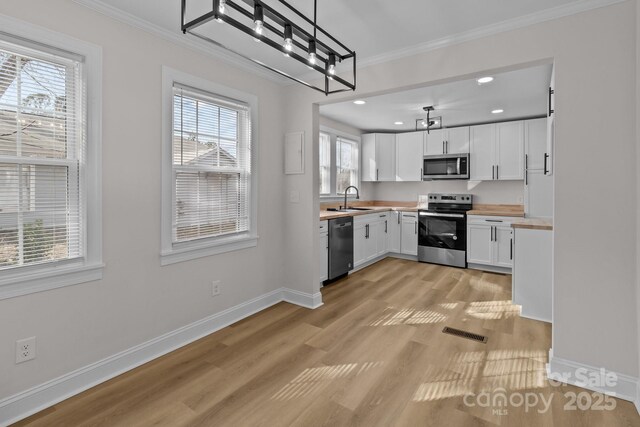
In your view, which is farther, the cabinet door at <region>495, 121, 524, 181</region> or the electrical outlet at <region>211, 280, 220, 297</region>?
the cabinet door at <region>495, 121, 524, 181</region>

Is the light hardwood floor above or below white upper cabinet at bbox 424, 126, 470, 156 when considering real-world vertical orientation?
below

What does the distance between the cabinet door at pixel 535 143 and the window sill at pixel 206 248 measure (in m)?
4.36

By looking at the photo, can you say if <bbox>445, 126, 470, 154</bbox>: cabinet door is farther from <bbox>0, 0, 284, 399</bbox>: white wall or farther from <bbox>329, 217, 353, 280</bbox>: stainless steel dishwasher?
<bbox>0, 0, 284, 399</bbox>: white wall

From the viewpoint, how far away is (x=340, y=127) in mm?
5773

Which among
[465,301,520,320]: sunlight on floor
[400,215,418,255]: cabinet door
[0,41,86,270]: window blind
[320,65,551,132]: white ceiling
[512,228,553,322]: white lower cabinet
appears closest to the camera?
[0,41,86,270]: window blind

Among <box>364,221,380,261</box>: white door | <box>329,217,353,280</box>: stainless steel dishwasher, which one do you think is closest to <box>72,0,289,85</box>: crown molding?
<box>329,217,353,280</box>: stainless steel dishwasher

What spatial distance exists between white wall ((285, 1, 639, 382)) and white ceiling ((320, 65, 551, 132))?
0.90 m

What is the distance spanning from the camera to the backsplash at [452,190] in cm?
553

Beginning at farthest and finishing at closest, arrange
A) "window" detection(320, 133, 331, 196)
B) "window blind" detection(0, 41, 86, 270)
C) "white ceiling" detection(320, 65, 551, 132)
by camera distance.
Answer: "window" detection(320, 133, 331, 196) → "white ceiling" detection(320, 65, 551, 132) → "window blind" detection(0, 41, 86, 270)

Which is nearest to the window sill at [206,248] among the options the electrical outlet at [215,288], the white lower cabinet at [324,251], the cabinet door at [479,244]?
the electrical outlet at [215,288]

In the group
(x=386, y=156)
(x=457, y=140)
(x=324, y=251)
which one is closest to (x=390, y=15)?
(x=324, y=251)

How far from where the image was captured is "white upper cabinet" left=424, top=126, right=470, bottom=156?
18.1 feet

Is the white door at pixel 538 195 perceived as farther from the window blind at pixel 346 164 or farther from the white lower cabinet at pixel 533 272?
the window blind at pixel 346 164

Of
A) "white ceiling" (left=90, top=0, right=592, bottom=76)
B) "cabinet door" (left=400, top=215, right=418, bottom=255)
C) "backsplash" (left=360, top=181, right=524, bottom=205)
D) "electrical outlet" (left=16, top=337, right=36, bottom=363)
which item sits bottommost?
"electrical outlet" (left=16, top=337, right=36, bottom=363)
